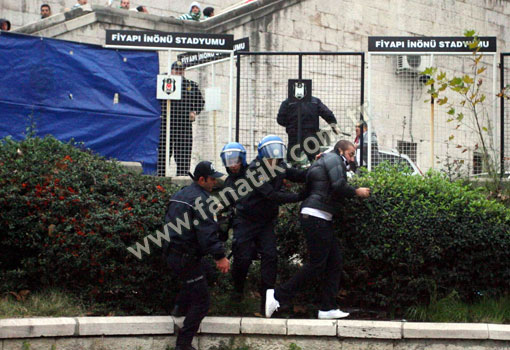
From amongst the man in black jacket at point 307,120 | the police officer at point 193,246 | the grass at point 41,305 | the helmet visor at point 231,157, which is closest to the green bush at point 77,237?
the grass at point 41,305

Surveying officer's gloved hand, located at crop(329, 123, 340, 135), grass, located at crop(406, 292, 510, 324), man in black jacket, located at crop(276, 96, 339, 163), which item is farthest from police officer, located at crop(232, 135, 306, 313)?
officer's gloved hand, located at crop(329, 123, 340, 135)

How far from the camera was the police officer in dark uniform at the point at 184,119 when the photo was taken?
38.6ft

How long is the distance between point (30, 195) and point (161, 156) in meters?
4.20

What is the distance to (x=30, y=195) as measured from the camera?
302 inches

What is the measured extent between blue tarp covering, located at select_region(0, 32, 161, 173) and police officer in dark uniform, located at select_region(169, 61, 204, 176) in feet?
0.88

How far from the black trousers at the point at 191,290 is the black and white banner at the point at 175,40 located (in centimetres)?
543

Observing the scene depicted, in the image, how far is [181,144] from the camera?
11805 millimetres

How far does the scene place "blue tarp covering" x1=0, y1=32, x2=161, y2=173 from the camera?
37.2ft

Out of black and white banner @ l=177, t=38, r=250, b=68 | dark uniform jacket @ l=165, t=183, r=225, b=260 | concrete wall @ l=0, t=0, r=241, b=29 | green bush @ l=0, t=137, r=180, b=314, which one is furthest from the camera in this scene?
concrete wall @ l=0, t=0, r=241, b=29

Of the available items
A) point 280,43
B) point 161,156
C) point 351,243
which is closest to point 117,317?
point 351,243

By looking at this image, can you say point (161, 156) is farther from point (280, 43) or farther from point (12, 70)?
point (280, 43)

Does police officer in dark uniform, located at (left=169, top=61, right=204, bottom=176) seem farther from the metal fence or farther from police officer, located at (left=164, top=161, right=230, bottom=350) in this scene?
police officer, located at (left=164, top=161, right=230, bottom=350)

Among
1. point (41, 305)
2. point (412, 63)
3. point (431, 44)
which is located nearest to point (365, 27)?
point (412, 63)

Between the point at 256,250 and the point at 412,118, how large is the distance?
5245mm
